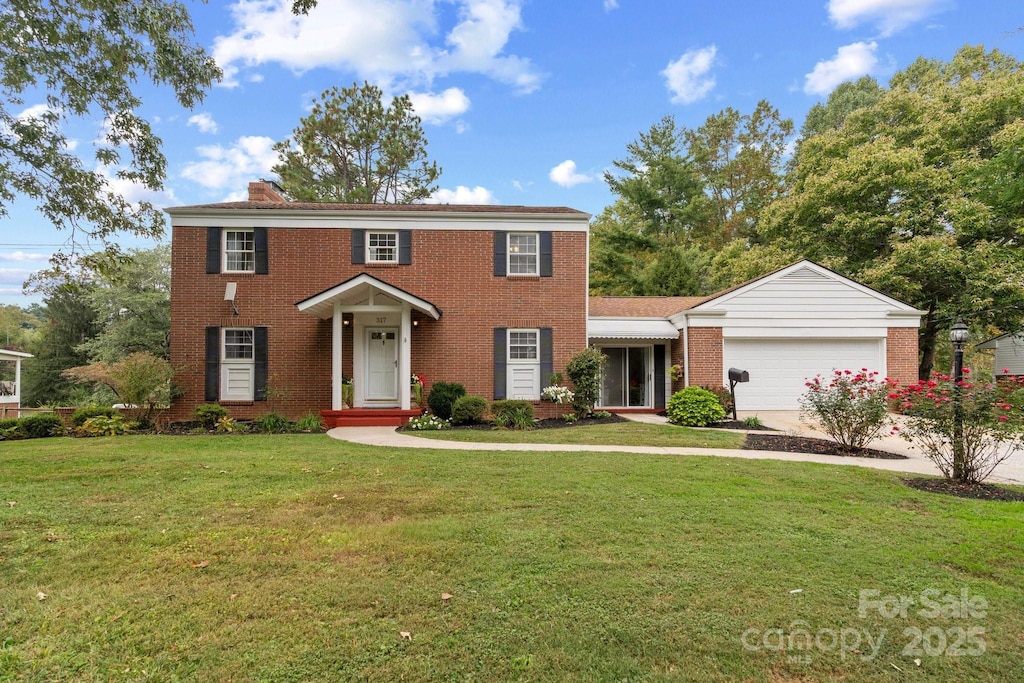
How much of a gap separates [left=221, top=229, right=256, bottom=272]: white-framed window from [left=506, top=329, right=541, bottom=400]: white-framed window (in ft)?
24.2

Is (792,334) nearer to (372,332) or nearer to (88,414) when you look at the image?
(372,332)

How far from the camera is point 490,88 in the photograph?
727 inches

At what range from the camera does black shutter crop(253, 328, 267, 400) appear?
13.8 meters

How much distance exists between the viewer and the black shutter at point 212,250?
13875mm

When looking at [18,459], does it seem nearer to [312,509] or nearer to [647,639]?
[312,509]

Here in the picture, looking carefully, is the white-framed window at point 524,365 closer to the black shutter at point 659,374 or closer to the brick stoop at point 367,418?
the brick stoop at point 367,418

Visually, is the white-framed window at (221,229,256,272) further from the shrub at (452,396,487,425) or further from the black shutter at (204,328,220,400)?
the shrub at (452,396,487,425)

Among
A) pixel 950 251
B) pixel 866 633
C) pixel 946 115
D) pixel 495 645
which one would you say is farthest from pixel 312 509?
pixel 946 115

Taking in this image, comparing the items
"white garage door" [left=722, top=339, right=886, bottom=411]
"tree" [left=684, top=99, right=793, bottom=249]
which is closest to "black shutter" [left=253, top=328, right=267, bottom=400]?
"white garage door" [left=722, top=339, right=886, bottom=411]

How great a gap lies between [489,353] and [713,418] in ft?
19.5

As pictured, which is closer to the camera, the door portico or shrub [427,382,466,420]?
the door portico

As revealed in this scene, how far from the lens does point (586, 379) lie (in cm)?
1352

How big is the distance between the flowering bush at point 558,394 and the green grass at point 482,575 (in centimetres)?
716

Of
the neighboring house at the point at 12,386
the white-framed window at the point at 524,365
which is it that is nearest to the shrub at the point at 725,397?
the white-framed window at the point at 524,365
